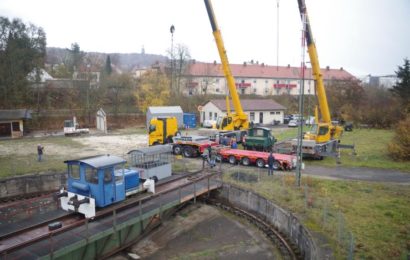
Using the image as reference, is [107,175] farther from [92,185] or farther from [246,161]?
[246,161]

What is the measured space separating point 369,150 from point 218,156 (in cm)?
1399

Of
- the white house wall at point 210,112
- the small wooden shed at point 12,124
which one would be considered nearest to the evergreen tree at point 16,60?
the small wooden shed at point 12,124

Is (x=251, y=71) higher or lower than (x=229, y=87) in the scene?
higher

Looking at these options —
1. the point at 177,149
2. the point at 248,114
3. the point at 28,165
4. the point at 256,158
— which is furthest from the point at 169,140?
the point at 248,114

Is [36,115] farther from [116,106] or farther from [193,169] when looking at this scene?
[193,169]

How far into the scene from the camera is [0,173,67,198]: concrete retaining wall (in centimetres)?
1861

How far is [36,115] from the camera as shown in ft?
152

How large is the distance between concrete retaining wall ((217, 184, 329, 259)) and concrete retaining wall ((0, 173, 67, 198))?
1002 centimetres

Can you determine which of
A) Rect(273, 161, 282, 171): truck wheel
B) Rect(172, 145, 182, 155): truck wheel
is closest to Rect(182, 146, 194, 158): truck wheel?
Rect(172, 145, 182, 155): truck wheel

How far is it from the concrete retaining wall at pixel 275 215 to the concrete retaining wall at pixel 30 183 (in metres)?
10.0

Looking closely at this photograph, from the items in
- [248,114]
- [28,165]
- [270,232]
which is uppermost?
[248,114]

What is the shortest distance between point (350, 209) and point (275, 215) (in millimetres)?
3347

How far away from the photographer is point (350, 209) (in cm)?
1464

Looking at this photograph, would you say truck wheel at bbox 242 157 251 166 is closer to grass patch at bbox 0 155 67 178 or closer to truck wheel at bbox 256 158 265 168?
truck wheel at bbox 256 158 265 168
